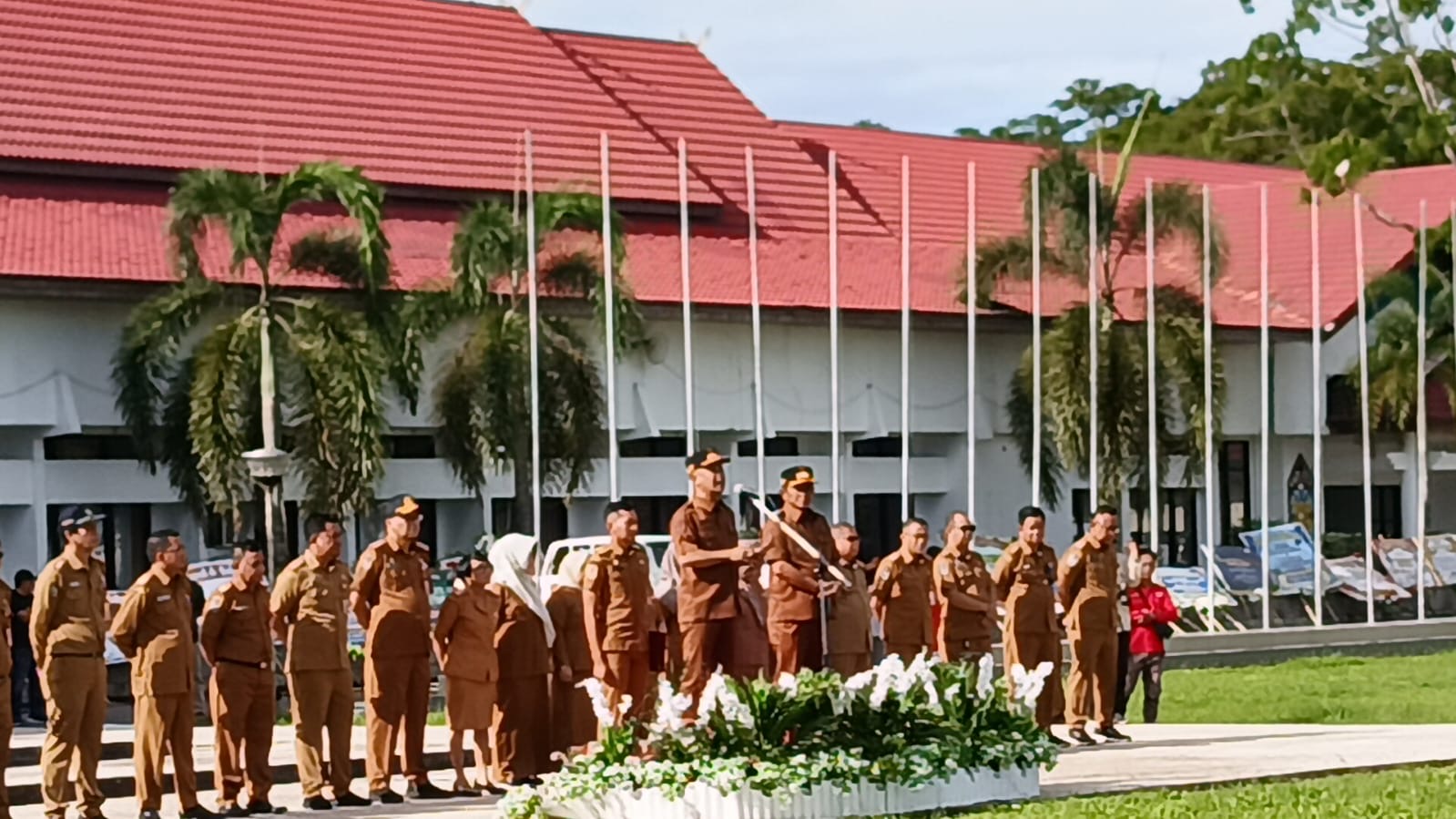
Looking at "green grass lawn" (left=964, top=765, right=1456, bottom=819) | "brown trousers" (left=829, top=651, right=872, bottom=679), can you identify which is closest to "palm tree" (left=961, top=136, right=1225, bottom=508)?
"brown trousers" (left=829, top=651, right=872, bottom=679)

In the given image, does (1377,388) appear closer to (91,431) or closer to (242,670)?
(91,431)

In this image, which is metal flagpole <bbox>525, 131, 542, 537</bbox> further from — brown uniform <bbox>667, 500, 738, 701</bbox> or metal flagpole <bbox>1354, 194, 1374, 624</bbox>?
brown uniform <bbox>667, 500, 738, 701</bbox>

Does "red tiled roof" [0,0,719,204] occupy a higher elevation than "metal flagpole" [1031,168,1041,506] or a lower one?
higher

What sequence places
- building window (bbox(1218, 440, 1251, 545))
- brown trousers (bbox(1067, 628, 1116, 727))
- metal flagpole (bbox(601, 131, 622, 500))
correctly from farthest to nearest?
1. building window (bbox(1218, 440, 1251, 545))
2. metal flagpole (bbox(601, 131, 622, 500))
3. brown trousers (bbox(1067, 628, 1116, 727))

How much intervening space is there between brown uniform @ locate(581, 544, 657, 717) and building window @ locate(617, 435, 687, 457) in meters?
21.1

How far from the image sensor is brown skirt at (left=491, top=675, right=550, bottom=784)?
15.8 m

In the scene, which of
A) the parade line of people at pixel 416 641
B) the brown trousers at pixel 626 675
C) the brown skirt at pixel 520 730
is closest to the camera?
the parade line of people at pixel 416 641

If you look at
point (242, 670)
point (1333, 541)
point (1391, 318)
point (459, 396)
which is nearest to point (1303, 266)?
point (1391, 318)

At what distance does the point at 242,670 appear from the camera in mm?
14688

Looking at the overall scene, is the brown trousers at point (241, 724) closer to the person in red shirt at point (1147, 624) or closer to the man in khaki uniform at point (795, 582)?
the man in khaki uniform at point (795, 582)

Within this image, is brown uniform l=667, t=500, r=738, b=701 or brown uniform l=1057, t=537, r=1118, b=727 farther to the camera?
brown uniform l=1057, t=537, r=1118, b=727

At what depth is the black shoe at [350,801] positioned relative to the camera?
15.1 metres

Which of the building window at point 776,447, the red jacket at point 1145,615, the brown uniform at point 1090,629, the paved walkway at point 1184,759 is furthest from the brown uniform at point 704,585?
the building window at point 776,447

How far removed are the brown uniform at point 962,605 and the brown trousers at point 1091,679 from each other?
589 mm
